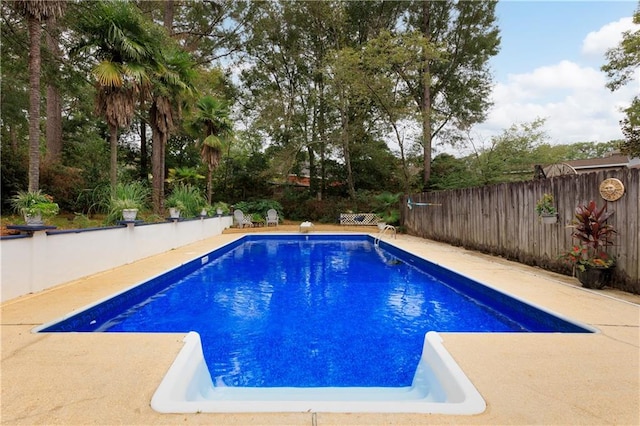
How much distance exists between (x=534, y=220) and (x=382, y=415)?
5.67 metres

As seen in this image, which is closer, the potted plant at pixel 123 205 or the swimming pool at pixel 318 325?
the swimming pool at pixel 318 325

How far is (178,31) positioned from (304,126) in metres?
8.06

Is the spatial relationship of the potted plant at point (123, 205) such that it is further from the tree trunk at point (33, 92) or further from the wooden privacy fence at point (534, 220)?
the wooden privacy fence at point (534, 220)

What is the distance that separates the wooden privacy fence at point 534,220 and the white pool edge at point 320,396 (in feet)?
10.9

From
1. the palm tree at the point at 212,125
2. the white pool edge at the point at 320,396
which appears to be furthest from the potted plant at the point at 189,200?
the white pool edge at the point at 320,396

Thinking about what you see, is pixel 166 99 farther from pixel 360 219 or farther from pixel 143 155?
pixel 360 219

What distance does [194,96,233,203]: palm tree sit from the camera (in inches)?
505

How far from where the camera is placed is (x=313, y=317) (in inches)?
162

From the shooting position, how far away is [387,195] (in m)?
16.3

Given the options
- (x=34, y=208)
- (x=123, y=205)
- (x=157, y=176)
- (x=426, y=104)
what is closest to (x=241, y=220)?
(x=157, y=176)

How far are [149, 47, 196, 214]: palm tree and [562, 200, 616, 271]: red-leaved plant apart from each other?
34.3 feet

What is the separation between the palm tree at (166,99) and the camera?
32.1ft

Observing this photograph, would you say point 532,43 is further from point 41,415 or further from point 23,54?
point 23,54

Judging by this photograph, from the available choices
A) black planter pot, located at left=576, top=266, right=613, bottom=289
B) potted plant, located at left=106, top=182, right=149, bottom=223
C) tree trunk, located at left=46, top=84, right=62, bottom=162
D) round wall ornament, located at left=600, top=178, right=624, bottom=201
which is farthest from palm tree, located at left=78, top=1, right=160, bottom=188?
round wall ornament, located at left=600, top=178, right=624, bottom=201
